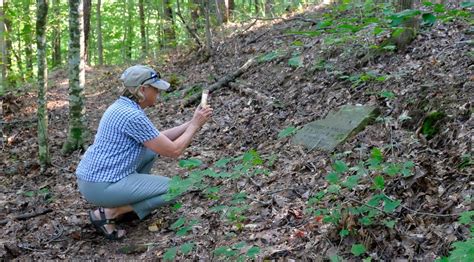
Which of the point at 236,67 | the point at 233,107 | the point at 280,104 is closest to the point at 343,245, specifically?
the point at 280,104

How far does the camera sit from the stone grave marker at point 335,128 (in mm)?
5203

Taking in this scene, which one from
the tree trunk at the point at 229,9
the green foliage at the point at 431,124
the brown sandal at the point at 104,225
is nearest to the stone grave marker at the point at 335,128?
the green foliage at the point at 431,124

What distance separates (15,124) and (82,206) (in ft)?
18.8

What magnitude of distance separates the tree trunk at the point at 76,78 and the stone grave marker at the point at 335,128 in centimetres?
374

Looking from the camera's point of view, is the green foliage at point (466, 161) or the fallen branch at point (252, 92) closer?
the green foliage at point (466, 161)

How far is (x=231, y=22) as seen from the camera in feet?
48.3

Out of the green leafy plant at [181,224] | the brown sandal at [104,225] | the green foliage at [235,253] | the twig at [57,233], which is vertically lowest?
the twig at [57,233]

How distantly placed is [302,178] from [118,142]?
1.87 m

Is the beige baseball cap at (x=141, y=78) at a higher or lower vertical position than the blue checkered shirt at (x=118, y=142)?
higher

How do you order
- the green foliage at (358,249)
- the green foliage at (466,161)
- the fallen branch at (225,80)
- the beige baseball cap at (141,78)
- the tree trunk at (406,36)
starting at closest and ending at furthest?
1. the green foliage at (358,249)
2. the green foliage at (466,161)
3. the beige baseball cap at (141,78)
4. the tree trunk at (406,36)
5. the fallen branch at (225,80)

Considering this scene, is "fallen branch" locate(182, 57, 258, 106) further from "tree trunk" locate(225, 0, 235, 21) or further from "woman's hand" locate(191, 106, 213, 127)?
"tree trunk" locate(225, 0, 235, 21)

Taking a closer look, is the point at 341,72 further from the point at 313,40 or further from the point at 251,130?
the point at 313,40

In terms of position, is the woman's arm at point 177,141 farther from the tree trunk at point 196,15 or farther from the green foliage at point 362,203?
the tree trunk at point 196,15

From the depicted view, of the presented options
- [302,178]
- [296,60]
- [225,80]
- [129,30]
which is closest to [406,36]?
[296,60]
